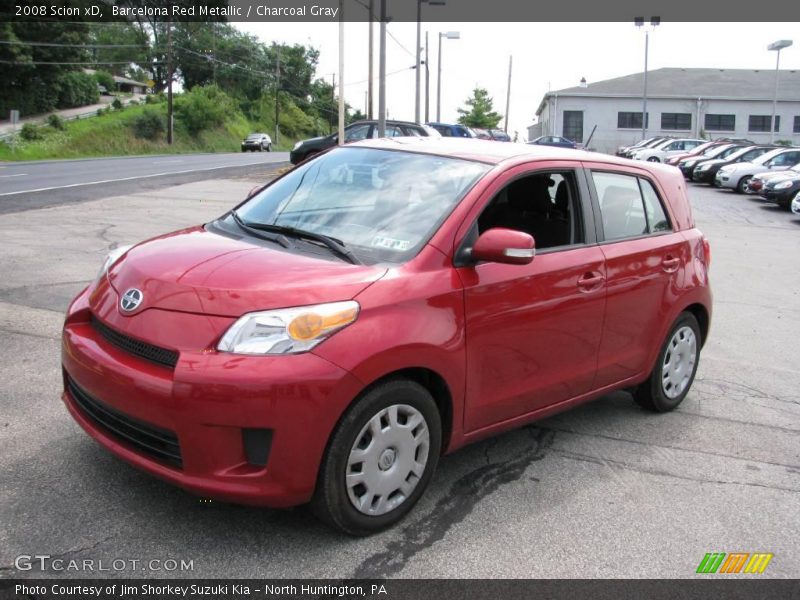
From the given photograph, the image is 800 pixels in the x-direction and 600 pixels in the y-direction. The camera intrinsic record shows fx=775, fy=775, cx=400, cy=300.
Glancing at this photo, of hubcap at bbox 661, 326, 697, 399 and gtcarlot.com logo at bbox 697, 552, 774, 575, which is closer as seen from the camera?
gtcarlot.com logo at bbox 697, 552, 774, 575

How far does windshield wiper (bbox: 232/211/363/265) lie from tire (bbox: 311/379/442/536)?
682 mm

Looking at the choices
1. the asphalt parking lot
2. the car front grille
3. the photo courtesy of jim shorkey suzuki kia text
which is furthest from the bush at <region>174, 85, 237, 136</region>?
the photo courtesy of jim shorkey suzuki kia text

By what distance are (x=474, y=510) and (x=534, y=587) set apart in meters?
0.65

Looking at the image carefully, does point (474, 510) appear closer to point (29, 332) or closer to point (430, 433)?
point (430, 433)

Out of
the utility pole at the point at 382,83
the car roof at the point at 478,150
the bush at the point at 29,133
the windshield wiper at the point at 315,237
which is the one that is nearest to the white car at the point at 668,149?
the utility pole at the point at 382,83

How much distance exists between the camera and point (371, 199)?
412 cm

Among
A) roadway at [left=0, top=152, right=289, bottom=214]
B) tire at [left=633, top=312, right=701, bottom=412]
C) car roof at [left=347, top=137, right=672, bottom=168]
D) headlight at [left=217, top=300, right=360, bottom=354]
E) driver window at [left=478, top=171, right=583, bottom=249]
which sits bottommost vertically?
tire at [left=633, top=312, right=701, bottom=412]

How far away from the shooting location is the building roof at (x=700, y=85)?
61.6 metres

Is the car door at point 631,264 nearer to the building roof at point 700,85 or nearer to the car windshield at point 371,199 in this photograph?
the car windshield at point 371,199

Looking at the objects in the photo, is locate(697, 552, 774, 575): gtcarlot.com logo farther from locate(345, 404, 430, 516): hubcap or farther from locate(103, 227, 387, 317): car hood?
locate(103, 227, 387, 317): car hood

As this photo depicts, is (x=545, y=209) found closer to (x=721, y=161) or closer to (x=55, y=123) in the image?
(x=721, y=161)

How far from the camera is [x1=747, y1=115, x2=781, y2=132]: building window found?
61.6m

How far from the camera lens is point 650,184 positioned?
5.23m

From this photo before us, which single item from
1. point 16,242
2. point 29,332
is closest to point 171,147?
point 16,242
